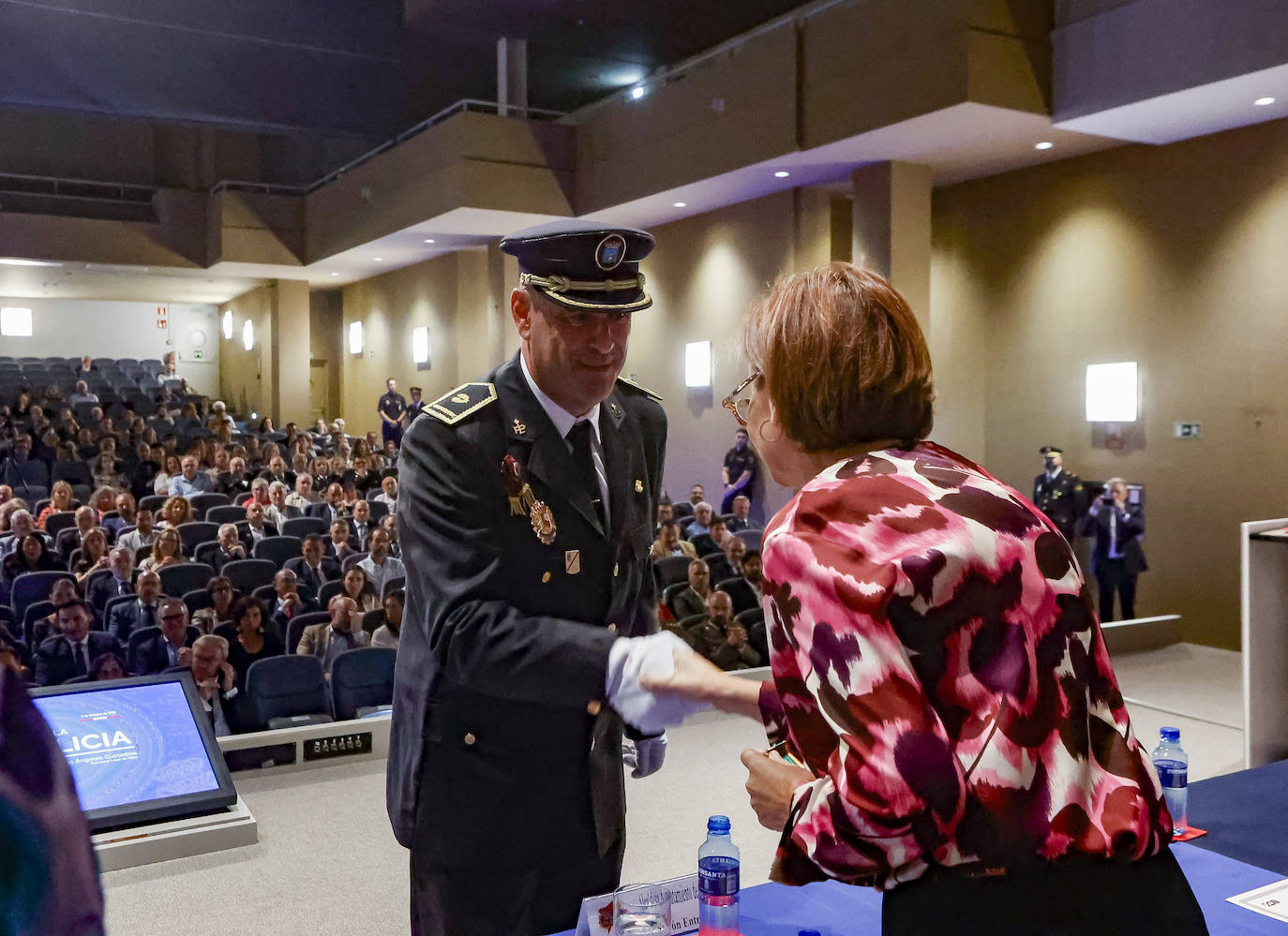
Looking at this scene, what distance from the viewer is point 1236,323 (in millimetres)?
8078

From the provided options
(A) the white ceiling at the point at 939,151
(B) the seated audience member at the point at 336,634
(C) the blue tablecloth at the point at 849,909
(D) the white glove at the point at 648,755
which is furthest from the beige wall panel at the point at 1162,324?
(D) the white glove at the point at 648,755

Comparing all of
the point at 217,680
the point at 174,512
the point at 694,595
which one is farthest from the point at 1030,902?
the point at 174,512

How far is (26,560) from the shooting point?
6.99 metres

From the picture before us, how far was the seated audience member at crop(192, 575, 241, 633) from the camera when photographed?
233 inches

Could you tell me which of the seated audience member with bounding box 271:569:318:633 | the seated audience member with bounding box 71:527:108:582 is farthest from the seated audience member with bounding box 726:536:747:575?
the seated audience member with bounding box 71:527:108:582

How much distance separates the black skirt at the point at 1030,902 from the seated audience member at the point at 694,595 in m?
5.48

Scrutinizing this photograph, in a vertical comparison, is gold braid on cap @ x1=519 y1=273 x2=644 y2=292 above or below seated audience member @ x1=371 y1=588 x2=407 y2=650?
above

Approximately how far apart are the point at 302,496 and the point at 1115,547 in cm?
675

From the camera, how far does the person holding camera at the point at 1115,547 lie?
27.1 ft

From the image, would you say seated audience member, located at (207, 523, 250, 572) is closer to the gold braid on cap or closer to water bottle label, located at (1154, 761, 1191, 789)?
the gold braid on cap

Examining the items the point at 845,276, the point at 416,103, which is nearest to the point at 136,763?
the point at 845,276

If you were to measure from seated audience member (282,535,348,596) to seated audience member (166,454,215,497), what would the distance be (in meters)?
3.36

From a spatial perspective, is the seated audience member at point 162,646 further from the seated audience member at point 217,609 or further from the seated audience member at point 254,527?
the seated audience member at point 254,527

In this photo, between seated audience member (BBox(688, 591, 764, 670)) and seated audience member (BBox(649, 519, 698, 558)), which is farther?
seated audience member (BBox(649, 519, 698, 558))
